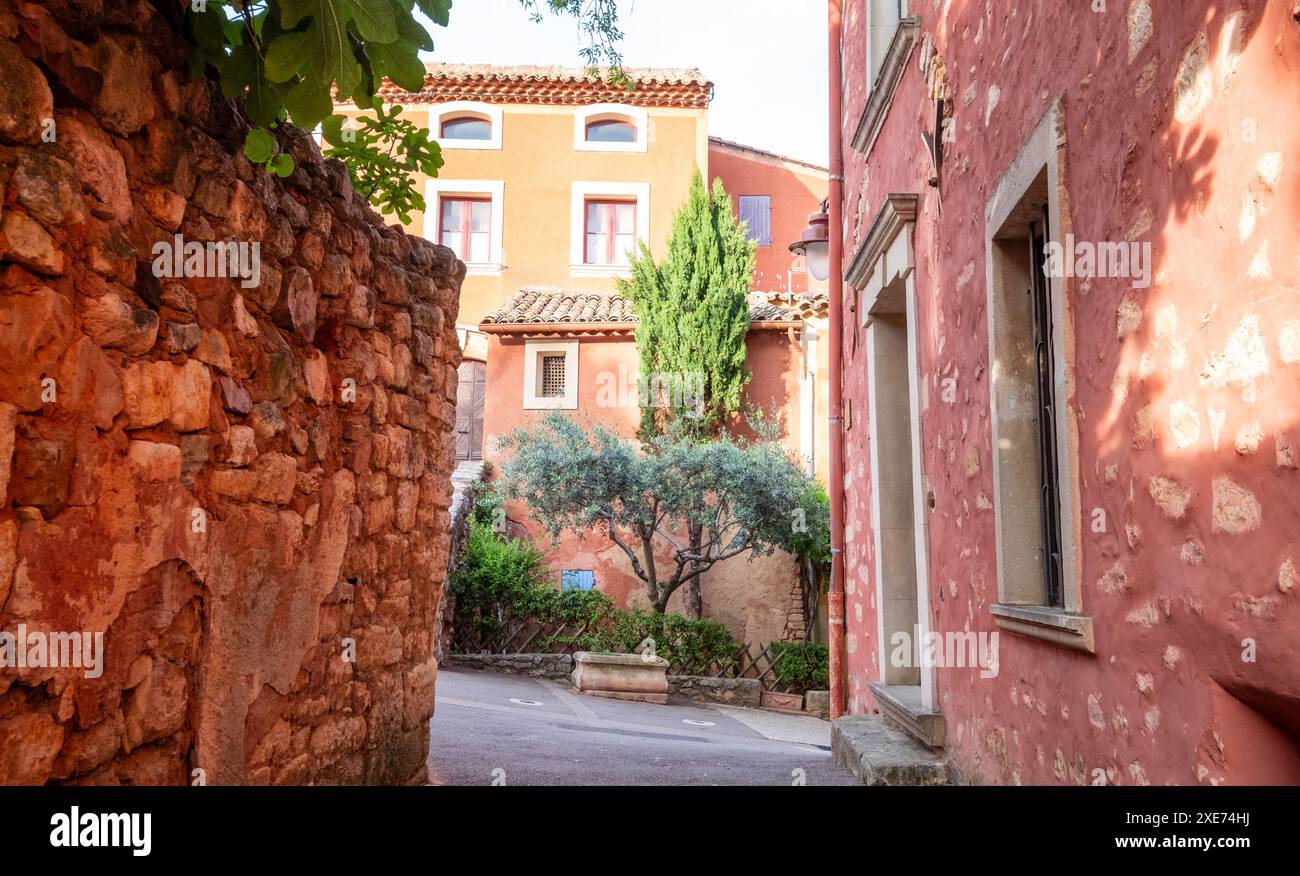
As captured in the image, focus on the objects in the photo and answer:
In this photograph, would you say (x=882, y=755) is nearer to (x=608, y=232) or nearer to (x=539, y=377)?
(x=539, y=377)

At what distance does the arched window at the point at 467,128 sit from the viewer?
2142 cm

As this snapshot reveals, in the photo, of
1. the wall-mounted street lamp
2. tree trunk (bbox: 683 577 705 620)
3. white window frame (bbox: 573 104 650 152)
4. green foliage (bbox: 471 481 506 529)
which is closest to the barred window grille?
green foliage (bbox: 471 481 506 529)

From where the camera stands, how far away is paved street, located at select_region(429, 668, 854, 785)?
Answer: 5809mm

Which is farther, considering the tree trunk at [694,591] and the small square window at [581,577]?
the small square window at [581,577]

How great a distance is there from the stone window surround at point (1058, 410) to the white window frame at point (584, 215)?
1712 centimetres

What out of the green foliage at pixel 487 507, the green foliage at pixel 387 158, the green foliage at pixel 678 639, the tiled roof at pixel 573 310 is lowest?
the green foliage at pixel 678 639

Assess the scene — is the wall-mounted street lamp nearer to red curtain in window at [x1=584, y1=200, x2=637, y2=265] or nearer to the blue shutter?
red curtain in window at [x1=584, y1=200, x2=637, y2=265]

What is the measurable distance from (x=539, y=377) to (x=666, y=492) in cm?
390

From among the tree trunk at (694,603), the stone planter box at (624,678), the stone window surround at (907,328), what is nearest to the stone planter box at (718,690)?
the stone planter box at (624,678)

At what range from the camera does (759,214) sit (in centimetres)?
2295

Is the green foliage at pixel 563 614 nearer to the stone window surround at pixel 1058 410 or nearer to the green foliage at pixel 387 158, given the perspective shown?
the green foliage at pixel 387 158

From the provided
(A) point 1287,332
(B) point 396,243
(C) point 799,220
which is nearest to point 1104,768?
(A) point 1287,332

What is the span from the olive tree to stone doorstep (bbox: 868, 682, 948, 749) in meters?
8.60

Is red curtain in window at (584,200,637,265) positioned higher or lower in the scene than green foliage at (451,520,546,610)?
higher
